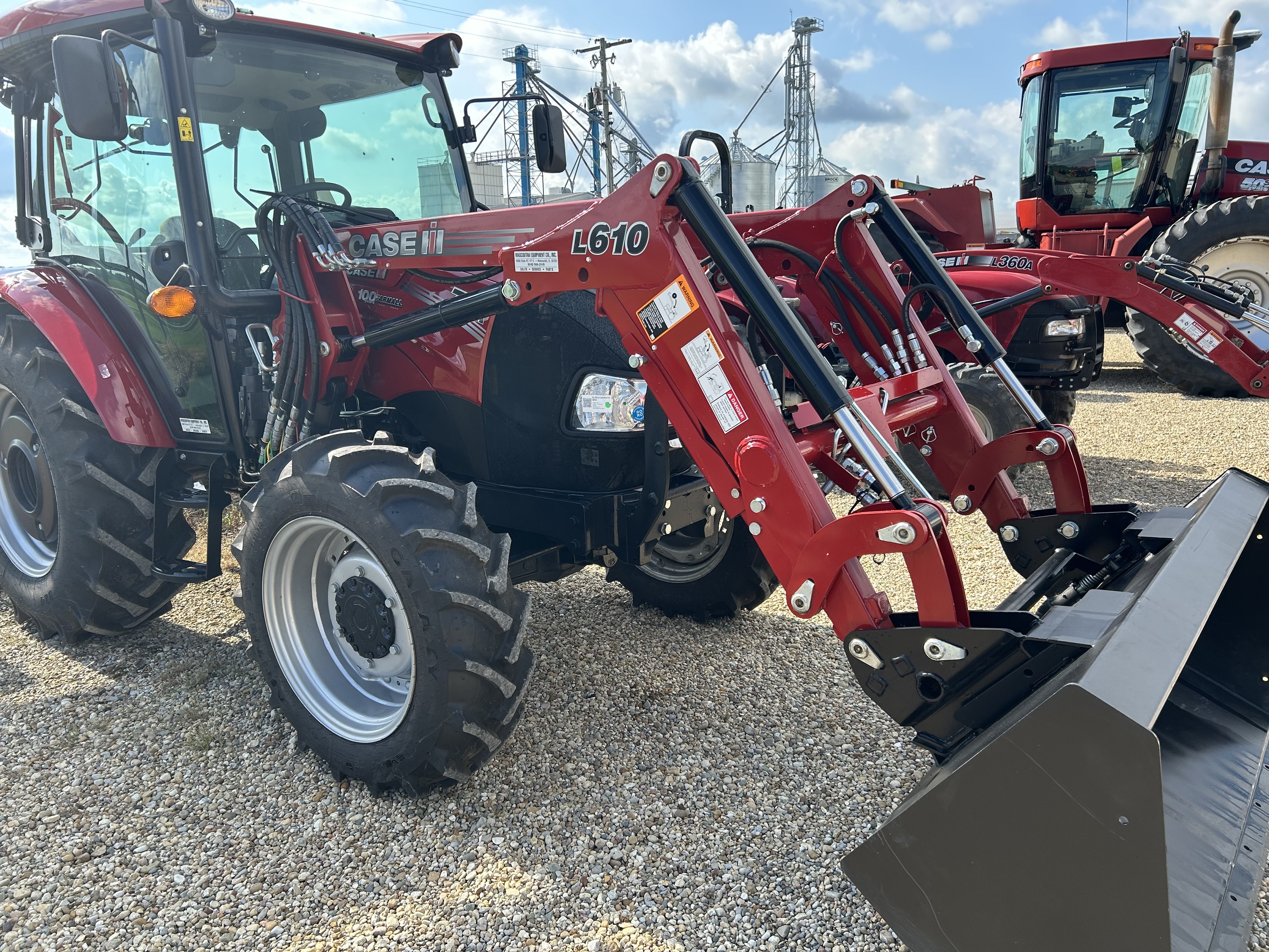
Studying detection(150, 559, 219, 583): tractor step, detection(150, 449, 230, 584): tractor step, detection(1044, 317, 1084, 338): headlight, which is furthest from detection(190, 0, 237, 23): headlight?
detection(1044, 317, 1084, 338): headlight

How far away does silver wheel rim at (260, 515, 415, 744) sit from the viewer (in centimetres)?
285

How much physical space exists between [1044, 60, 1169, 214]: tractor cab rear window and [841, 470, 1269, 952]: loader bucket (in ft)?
29.2

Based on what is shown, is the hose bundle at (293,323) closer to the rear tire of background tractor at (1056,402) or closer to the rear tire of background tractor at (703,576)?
the rear tire of background tractor at (703,576)

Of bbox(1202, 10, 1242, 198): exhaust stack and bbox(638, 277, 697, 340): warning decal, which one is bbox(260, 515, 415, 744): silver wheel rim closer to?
bbox(638, 277, 697, 340): warning decal

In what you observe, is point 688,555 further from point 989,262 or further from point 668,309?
point 989,262

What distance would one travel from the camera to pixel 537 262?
256 cm

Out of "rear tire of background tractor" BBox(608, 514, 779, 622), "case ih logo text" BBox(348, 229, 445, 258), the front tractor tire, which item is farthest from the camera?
"rear tire of background tractor" BBox(608, 514, 779, 622)

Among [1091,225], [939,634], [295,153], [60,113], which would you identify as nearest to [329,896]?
[939,634]

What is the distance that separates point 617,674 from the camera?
11.9 feet

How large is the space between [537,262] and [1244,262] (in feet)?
30.9

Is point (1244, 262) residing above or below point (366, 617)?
above

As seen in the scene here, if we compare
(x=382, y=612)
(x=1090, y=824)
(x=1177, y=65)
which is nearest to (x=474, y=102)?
(x=382, y=612)

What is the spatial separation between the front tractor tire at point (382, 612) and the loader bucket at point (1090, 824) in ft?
3.81

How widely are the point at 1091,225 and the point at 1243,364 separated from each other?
17.8 feet
